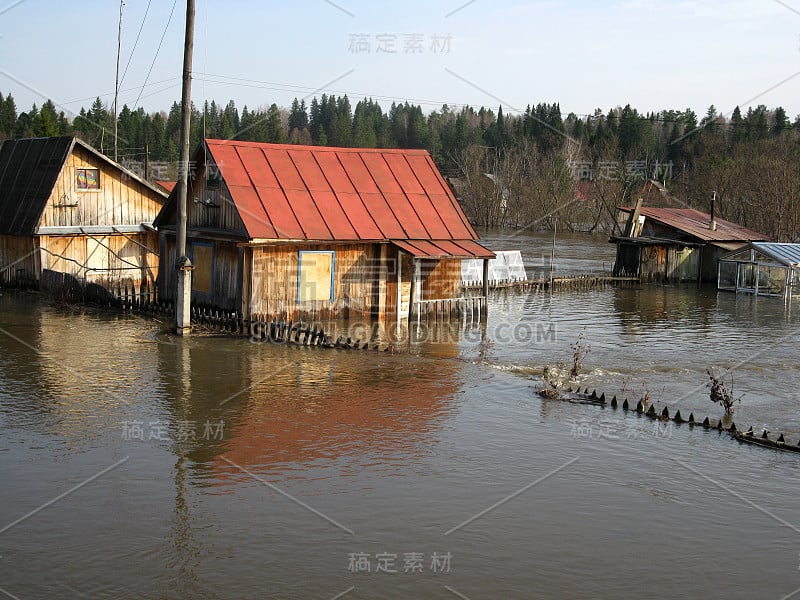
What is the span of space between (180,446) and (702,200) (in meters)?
65.9

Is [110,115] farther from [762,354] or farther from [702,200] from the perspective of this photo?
[762,354]

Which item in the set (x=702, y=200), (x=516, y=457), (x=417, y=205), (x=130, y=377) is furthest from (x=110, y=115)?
(x=516, y=457)

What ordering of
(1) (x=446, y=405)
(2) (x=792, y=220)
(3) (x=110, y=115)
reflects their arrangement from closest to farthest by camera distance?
(1) (x=446, y=405)
(2) (x=792, y=220)
(3) (x=110, y=115)

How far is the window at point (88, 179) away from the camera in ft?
95.7

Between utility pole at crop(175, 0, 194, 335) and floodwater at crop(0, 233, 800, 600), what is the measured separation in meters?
0.77

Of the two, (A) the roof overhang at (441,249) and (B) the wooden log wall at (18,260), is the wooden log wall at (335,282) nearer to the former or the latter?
(A) the roof overhang at (441,249)

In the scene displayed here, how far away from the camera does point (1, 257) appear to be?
30.1 m

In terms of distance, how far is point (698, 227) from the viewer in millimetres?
43875

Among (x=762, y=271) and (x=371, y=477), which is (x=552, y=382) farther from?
(x=762, y=271)

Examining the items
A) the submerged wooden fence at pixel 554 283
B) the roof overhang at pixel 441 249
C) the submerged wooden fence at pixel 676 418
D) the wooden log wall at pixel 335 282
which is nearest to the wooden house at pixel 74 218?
the wooden log wall at pixel 335 282

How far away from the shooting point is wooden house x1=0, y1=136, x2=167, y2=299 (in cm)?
2845

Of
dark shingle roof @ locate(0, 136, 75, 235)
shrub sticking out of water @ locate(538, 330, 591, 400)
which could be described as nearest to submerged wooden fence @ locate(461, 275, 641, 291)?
shrub sticking out of water @ locate(538, 330, 591, 400)

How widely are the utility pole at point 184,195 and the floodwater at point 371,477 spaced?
0.77 metres

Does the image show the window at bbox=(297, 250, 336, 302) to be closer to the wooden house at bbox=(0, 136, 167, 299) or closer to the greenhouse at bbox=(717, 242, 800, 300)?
the wooden house at bbox=(0, 136, 167, 299)
